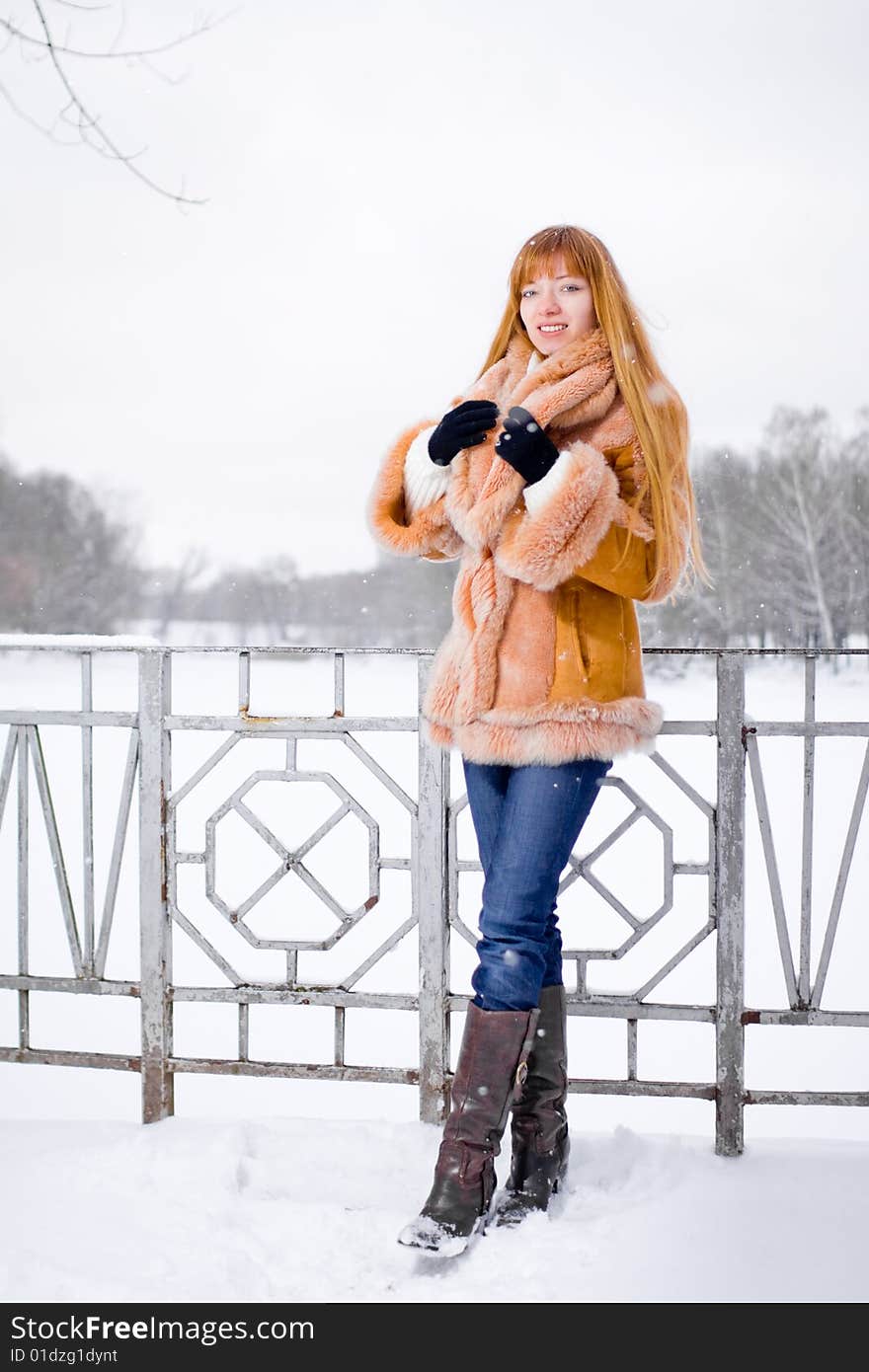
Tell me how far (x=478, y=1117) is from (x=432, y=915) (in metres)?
0.59

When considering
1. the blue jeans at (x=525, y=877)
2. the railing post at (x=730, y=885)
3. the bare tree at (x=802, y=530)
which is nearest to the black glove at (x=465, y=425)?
the blue jeans at (x=525, y=877)

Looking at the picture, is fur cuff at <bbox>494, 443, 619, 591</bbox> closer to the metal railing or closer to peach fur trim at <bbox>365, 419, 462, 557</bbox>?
peach fur trim at <bbox>365, 419, 462, 557</bbox>

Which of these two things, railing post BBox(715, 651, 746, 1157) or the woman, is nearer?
the woman

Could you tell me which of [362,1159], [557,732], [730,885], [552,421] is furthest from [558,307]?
[362,1159]

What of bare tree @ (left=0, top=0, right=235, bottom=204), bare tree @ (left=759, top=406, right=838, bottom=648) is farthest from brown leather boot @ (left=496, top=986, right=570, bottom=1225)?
bare tree @ (left=759, top=406, right=838, bottom=648)

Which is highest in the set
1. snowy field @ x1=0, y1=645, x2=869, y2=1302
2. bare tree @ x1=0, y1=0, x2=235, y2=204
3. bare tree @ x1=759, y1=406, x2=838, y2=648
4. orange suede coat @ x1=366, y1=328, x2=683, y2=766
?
bare tree @ x1=759, y1=406, x2=838, y2=648

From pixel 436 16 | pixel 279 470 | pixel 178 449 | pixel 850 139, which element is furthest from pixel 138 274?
pixel 850 139

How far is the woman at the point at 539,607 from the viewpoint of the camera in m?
1.71

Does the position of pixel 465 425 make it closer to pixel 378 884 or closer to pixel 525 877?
pixel 525 877

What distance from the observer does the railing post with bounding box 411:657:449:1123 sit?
7.53 ft

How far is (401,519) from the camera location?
199cm

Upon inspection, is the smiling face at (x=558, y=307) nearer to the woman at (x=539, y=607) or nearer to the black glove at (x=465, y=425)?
the woman at (x=539, y=607)

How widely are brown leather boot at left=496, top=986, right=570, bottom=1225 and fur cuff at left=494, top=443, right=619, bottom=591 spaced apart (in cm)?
80
